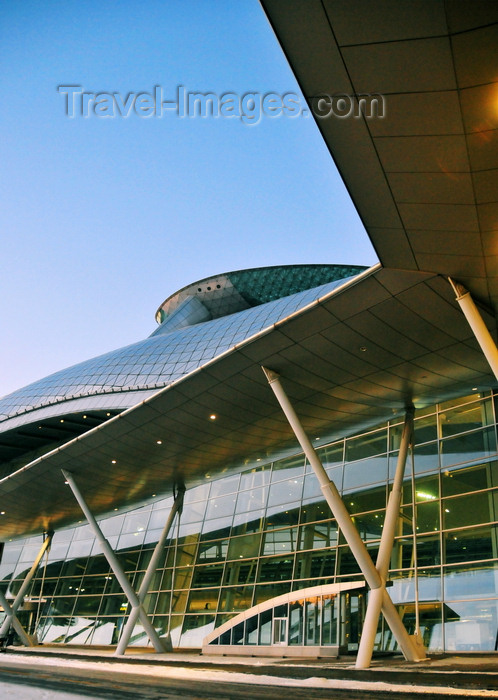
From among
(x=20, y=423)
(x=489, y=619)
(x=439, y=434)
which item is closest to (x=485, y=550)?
(x=489, y=619)

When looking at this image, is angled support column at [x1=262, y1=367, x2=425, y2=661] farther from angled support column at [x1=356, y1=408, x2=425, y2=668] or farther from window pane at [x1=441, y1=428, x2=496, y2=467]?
window pane at [x1=441, y1=428, x2=496, y2=467]

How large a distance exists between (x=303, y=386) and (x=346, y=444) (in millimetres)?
9929

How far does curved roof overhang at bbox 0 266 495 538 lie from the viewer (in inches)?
537

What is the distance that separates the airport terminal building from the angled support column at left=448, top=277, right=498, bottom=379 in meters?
0.05

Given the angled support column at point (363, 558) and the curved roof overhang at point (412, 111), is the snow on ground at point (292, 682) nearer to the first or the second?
the angled support column at point (363, 558)

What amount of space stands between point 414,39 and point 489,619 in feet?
57.6

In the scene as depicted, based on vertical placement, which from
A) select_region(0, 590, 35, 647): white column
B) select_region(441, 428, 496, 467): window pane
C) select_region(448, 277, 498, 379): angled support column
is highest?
select_region(441, 428, 496, 467): window pane

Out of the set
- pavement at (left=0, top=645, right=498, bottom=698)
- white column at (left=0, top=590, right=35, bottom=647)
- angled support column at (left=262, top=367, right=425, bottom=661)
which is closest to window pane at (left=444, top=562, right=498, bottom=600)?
pavement at (left=0, top=645, right=498, bottom=698)

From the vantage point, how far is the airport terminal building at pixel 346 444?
7.97m

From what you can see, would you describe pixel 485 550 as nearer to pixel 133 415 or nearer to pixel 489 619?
pixel 489 619

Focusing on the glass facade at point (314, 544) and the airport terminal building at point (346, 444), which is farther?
the glass facade at point (314, 544)

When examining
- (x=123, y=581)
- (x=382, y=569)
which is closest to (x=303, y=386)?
(x=382, y=569)

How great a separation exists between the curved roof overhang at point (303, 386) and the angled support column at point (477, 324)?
1.12 feet

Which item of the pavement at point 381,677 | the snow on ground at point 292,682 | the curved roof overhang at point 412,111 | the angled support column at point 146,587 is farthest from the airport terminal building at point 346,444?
the snow on ground at point 292,682
